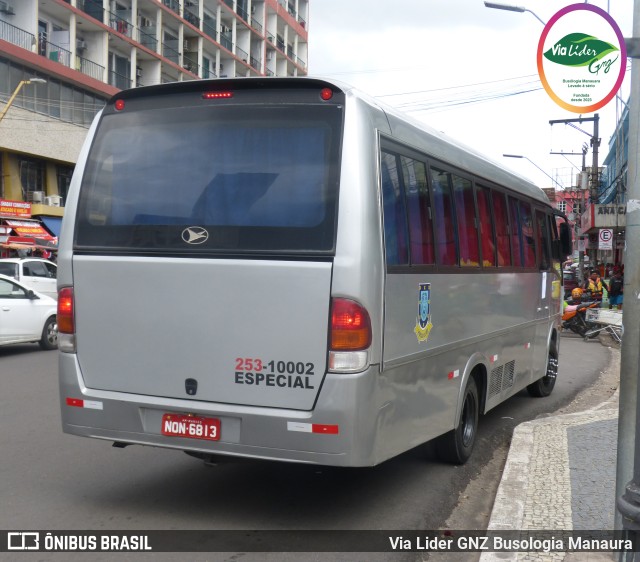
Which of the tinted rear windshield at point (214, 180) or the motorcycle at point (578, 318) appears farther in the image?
the motorcycle at point (578, 318)

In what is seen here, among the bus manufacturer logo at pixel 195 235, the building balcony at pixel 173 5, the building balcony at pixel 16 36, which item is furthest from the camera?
the building balcony at pixel 173 5

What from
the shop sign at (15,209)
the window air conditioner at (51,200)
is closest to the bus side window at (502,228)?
the shop sign at (15,209)

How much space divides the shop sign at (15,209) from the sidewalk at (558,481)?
29944 mm

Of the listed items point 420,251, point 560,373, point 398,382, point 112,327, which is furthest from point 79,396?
point 560,373

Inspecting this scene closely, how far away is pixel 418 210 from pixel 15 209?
32010 mm

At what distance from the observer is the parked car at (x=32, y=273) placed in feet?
71.4

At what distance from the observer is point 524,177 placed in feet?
33.1

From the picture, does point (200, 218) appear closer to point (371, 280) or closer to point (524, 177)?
point (371, 280)

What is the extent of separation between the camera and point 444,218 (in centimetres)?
652

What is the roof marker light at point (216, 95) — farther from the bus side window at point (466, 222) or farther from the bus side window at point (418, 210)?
the bus side window at point (466, 222)

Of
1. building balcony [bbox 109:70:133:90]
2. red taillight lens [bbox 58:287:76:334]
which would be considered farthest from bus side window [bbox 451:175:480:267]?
building balcony [bbox 109:70:133:90]

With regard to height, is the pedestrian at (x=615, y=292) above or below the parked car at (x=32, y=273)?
below

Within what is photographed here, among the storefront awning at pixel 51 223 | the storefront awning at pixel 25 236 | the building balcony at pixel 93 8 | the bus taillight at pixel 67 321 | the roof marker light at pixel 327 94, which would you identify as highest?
the building balcony at pixel 93 8

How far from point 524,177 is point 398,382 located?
555 cm
